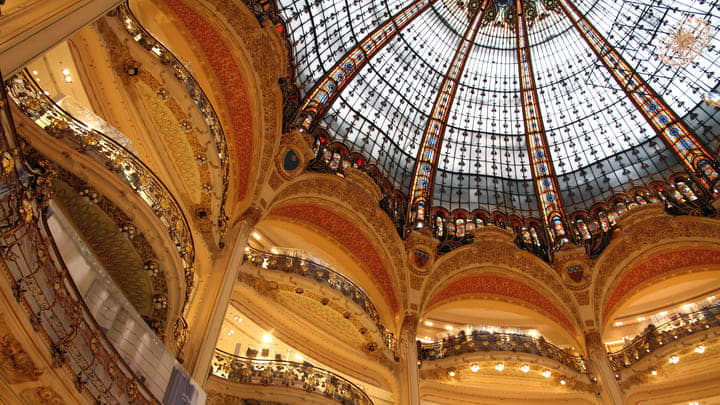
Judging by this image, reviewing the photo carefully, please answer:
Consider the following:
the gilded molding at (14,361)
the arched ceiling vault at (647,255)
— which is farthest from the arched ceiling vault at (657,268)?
the gilded molding at (14,361)

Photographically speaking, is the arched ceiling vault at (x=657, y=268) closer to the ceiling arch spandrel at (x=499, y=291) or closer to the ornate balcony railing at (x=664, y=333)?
the ornate balcony railing at (x=664, y=333)

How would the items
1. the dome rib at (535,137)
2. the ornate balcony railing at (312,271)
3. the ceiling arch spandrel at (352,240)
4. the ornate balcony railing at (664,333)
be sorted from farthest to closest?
1. the dome rib at (535,137)
2. the ceiling arch spandrel at (352,240)
3. the ornate balcony railing at (664,333)
4. the ornate balcony railing at (312,271)

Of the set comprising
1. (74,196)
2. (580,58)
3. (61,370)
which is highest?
(580,58)

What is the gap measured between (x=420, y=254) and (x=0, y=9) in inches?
555

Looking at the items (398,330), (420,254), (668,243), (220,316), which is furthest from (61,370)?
(668,243)

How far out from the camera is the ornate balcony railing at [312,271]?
41.9 ft

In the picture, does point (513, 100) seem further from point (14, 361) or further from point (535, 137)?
point (14, 361)

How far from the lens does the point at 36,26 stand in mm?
4973

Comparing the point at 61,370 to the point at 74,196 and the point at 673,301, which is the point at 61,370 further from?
the point at 673,301

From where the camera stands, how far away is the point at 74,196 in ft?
26.0

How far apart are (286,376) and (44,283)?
22.9ft

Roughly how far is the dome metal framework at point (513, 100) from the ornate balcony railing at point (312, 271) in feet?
16.4

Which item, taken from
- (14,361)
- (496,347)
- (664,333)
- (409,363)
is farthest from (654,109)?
(14,361)

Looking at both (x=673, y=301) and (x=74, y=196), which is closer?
(x=74, y=196)
